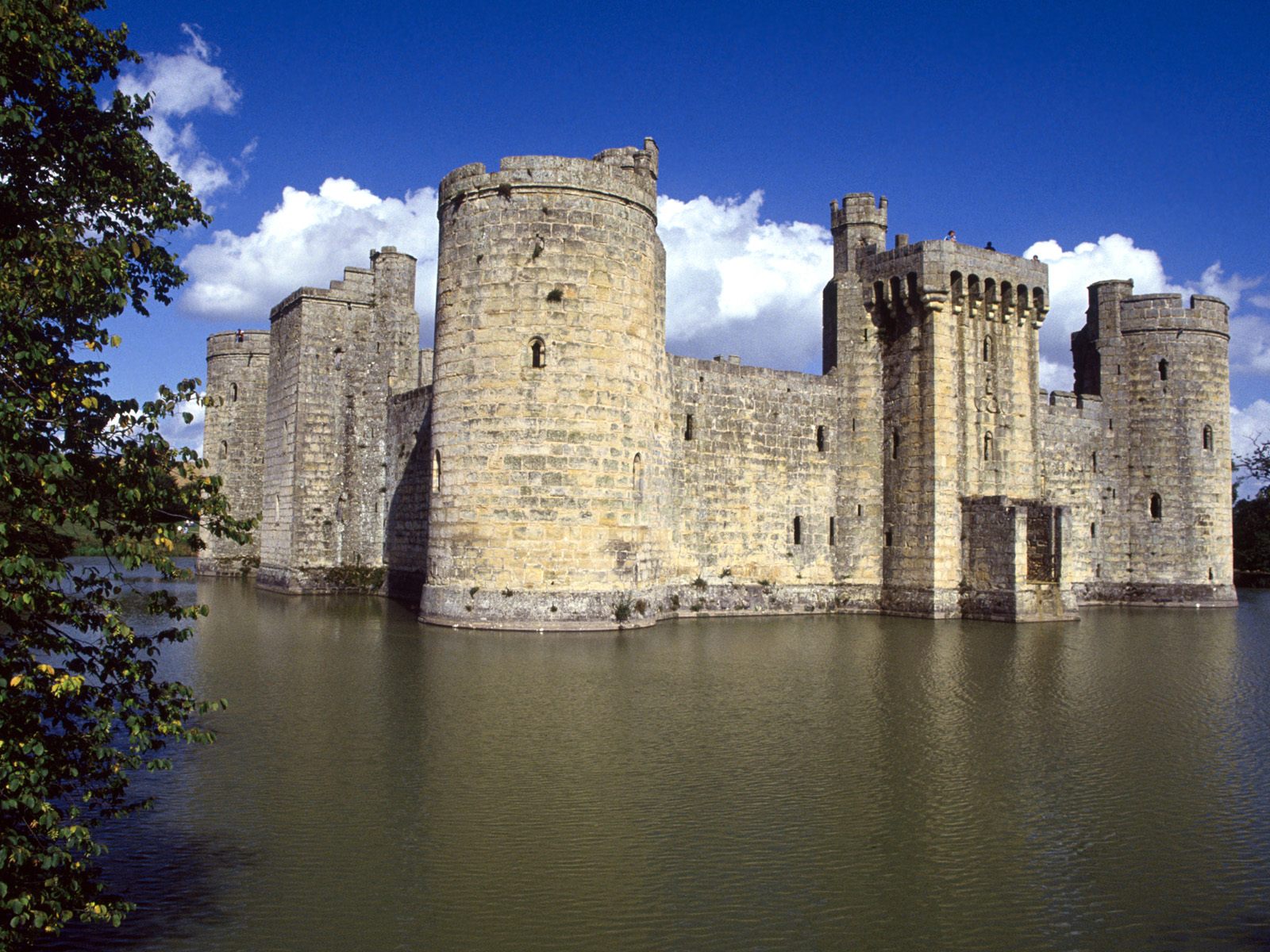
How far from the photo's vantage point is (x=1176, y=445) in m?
32.3

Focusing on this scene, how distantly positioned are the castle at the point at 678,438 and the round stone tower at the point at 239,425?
0.08m

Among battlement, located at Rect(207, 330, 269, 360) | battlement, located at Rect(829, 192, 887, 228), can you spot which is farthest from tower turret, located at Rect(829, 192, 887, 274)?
battlement, located at Rect(207, 330, 269, 360)

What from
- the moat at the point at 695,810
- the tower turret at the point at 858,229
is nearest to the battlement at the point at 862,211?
the tower turret at the point at 858,229

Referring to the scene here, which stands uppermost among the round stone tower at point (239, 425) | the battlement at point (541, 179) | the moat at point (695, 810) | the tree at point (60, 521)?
the battlement at point (541, 179)

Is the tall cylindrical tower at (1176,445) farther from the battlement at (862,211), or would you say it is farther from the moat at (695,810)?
the moat at (695,810)

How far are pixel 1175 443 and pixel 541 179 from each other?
2249cm

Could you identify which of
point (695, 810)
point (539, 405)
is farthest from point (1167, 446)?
point (695, 810)

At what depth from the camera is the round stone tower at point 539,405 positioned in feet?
66.9

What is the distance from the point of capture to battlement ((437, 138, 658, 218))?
20.9 m

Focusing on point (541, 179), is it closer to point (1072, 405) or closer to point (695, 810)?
point (695, 810)

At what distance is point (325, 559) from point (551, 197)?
14.0 metres

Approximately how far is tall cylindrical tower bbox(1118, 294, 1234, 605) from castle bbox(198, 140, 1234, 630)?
0.07m

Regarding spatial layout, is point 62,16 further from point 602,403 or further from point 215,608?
point 215,608

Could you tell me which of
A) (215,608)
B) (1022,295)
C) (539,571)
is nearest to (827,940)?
(539,571)
